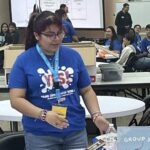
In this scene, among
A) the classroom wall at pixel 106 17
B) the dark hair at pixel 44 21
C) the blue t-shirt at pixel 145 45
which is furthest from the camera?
the classroom wall at pixel 106 17

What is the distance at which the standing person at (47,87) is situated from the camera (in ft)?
6.61

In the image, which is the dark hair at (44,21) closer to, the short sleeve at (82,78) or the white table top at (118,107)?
the short sleeve at (82,78)

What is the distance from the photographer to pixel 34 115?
197 centimetres

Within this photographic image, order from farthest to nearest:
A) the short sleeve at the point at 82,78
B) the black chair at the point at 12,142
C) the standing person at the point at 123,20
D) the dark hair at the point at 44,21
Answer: the standing person at the point at 123,20
the black chair at the point at 12,142
the short sleeve at the point at 82,78
the dark hair at the point at 44,21

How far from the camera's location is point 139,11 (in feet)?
46.3

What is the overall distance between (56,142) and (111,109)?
3.60ft

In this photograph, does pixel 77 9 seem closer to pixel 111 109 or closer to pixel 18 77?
pixel 111 109

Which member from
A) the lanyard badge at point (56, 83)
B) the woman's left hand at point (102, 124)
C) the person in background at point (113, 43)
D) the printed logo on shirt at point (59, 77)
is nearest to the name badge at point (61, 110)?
the lanyard badge at point (56, 83)

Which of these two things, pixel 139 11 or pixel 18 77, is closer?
pixel 18 77

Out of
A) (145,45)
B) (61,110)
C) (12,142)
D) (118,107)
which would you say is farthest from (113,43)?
(61,110)

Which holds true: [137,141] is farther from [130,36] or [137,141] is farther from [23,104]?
[130,36]

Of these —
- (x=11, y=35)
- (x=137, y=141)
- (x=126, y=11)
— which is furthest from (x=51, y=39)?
(x=126, y=11)

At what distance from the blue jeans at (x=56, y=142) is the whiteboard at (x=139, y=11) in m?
12.3

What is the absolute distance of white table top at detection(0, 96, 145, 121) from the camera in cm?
299
